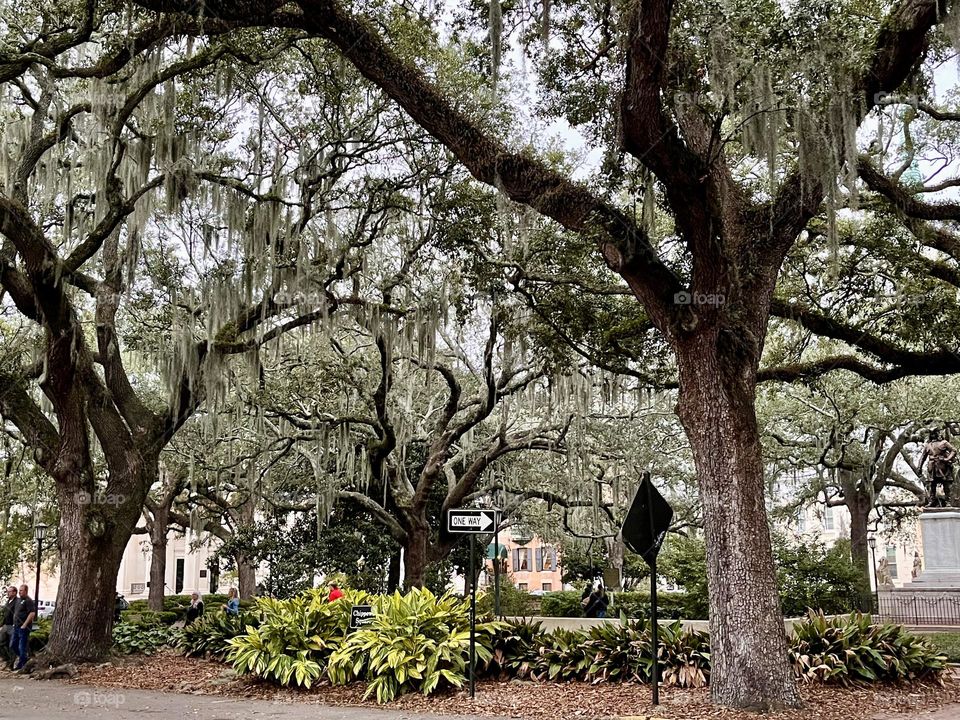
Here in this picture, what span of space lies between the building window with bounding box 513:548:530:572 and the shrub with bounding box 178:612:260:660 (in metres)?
48.6

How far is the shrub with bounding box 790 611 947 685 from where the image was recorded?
32.3 ft

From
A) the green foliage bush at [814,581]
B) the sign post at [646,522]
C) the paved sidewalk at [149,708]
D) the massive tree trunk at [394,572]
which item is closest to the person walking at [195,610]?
Result: the massive tree trunk at [394,572]

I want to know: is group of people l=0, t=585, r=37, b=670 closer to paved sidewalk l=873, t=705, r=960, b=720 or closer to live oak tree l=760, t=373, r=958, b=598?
paved sidewalk l=873, t=705, r=960, b=720

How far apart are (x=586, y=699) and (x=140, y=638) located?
30.6ft

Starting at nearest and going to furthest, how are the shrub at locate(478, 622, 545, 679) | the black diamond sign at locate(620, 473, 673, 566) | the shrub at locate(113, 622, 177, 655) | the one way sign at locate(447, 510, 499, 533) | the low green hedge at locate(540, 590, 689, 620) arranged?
1. the black diamond sign at locate(620, 473, 673, 566)
2. the one way sign at locate(447, 510, 499, 533)
3. the shrub at locate(478, 622, 545, 679)
4. the shrub at locate(113, 622, 177, 655)
5. the low green hedge at locate(540, 590, 689, 620)

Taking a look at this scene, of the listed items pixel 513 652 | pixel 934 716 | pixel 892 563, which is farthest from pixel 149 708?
pixel 892 563

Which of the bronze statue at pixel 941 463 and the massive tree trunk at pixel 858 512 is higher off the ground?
the bronze statue at pixel 941 463

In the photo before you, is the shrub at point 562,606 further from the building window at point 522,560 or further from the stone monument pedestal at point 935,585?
the building window at point 522,560

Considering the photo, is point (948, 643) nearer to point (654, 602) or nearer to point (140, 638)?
point (654, 602)

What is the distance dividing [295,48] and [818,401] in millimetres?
16583

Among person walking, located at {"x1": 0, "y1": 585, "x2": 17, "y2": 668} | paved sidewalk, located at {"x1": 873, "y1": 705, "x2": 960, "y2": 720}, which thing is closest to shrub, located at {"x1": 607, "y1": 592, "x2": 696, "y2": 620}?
→ paved sidewalk, located at {"x1": 873, "y1": 705, "x2": 960, "y2": 720}

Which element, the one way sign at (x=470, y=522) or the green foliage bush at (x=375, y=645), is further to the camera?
the green foliage bush at (x=375, y=645)

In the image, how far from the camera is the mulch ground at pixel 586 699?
8555 millimetres

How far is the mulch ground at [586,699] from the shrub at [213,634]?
192 cm
